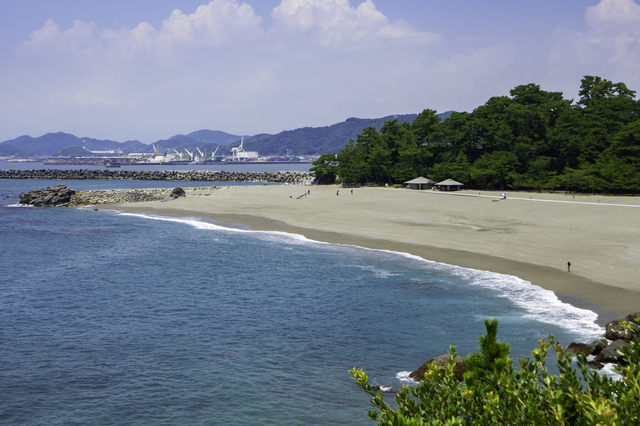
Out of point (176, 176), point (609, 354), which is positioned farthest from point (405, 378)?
point (176, 176)

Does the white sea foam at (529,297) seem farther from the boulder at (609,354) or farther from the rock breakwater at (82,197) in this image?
the rock breakwater at (82,197)

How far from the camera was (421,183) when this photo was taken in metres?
78.9

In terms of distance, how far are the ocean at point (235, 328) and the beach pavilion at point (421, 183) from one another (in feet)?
139

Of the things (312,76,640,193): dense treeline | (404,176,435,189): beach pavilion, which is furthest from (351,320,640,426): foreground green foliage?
(404,176,435,189): beach pavilion

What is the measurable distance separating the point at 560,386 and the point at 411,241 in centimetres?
3397

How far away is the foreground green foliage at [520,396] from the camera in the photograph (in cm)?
579

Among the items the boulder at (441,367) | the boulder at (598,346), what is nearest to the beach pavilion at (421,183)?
the boulder at (598,346)

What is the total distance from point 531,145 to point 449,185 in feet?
48.7

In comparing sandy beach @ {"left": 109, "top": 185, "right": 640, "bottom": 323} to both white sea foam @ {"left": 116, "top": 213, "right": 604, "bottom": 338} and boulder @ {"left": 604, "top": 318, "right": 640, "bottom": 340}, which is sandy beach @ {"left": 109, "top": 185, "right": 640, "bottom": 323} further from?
boulder @ {"left": 604, "top": 318, "right": 640, "bottom": 340}

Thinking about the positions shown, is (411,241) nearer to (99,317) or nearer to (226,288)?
(226,288)

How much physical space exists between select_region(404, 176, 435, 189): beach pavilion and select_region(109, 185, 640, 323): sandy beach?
4.23 meters

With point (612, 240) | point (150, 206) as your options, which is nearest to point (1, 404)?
point (612, 240)

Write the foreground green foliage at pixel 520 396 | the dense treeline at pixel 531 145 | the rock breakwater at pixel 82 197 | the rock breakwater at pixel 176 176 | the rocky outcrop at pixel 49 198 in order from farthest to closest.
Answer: the rock breakwater at pixel 176 176 < the rock breakwater at pixel 82 197 < the rocky outcrop at pixel 49 198 < the dense treeline at pixel 531 145 < the foreground green foliage at pixel 520 396

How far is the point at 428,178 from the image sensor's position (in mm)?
82688
